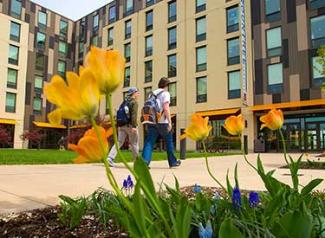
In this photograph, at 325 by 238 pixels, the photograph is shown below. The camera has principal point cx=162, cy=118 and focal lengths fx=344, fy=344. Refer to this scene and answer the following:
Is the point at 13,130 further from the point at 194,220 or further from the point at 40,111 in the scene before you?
the point at 194,220

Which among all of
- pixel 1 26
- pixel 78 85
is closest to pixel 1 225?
pixel 78 85

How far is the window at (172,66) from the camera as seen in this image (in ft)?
103

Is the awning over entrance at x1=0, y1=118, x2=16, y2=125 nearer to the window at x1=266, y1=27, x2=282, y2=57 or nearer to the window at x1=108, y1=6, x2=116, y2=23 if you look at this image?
the window at x1=108, y1=6, x2=116, y2=23

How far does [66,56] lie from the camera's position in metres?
42.6

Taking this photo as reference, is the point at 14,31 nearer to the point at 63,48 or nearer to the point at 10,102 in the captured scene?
the point at 63,48

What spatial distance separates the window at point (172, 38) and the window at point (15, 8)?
17633 mm

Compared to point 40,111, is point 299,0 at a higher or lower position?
higher

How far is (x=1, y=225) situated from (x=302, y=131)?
24.1 meters

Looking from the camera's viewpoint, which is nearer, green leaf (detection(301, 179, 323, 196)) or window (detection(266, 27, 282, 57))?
green leaf (detection(301, 179, 323, 196))

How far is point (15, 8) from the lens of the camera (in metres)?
37.6

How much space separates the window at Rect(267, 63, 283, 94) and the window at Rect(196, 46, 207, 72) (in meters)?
5.91

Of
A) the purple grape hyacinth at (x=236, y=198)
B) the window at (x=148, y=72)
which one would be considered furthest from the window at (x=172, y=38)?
the purple grape hyacinth at (x=236, y=198)

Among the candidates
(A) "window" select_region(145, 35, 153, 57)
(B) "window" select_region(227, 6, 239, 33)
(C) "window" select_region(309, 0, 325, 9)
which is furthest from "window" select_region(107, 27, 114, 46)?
(C) "window" select_region(309, 0, 325, 9)

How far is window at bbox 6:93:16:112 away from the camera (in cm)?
3505
